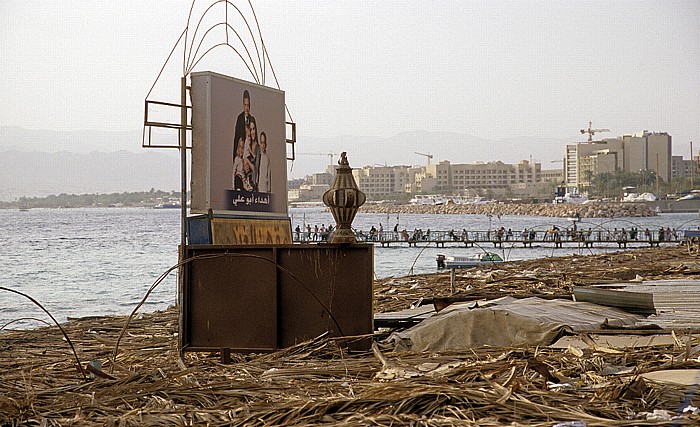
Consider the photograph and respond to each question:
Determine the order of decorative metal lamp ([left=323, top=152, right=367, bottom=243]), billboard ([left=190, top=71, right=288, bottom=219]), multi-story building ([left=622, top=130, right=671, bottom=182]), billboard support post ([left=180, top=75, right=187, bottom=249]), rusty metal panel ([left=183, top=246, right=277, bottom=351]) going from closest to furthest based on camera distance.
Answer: decorative metal lamp ([left=323, top=152, right=367, bottom=243]), rusty metal panel ([left=183, top=246, right=277, bottom=351]), billboard support post ([left=180, top=75, right=187, bottom=249]), billboard ([left=190, top=71, right=288, bottom=219]), multi-story building ([left=622, top=130, right=671, bottom=182])

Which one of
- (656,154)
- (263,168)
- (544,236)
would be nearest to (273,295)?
(263,168)

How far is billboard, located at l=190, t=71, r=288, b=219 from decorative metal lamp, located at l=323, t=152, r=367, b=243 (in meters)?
1.08

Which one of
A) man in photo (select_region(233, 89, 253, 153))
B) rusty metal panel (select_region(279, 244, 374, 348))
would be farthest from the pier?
rusty metal panel (select_region(279, 244, 374, 348))

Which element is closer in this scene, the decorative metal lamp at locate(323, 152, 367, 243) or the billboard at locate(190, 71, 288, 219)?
the decorative metal lamp at locate(323, 152, 367, 243)

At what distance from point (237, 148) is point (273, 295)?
1.52 m

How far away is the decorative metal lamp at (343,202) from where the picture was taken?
694 cm

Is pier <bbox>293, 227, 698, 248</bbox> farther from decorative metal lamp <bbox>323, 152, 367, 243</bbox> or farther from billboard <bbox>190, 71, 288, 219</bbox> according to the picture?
decorative metal lamp <bbox>323, 152, 367, 243</bbox>

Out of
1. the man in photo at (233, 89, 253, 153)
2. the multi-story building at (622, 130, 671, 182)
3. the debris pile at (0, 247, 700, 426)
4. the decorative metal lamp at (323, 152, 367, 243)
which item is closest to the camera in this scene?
the debris pile at (0, 247, 700, 426)

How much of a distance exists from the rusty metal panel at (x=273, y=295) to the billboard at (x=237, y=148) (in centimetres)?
63

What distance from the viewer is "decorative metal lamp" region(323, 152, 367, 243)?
6.94 meters

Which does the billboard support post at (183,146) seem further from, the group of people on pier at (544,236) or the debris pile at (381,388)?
the group of people on pier at (544,236)

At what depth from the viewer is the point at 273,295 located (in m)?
7.06

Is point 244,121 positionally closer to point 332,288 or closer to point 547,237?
point 332,288

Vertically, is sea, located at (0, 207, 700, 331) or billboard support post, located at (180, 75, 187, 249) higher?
billboard support post, located at (180, 75, 187, 249)
